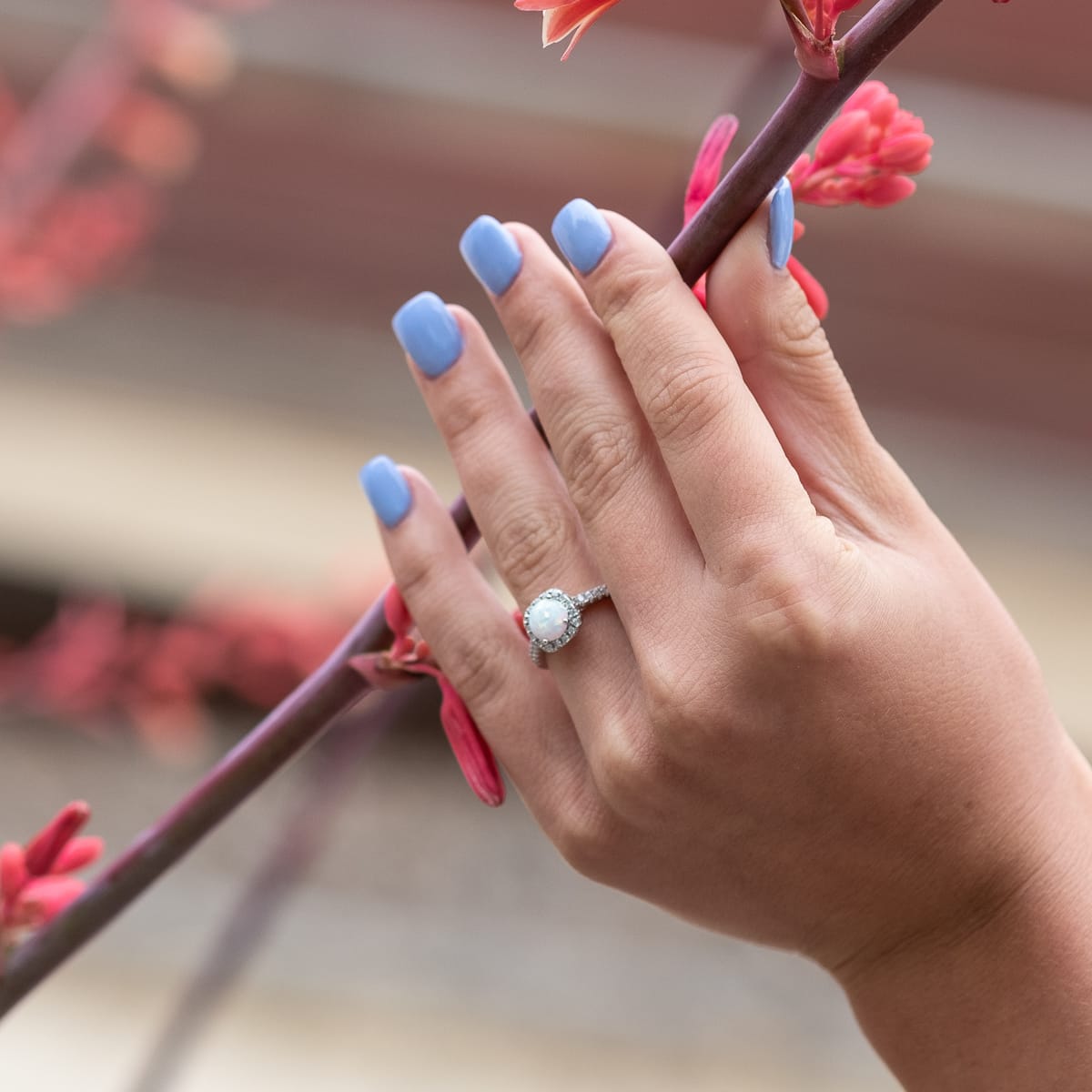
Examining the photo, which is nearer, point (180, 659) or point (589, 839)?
point (589, 839)

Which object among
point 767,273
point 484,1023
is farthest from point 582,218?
point 484,1023

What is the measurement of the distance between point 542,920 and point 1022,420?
1803mm

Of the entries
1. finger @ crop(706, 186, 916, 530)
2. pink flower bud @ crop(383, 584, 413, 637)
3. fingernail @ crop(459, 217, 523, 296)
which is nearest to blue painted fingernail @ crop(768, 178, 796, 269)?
finger @ crop(706, 186, 916, 530)

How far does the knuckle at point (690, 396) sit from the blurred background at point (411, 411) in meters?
1.89

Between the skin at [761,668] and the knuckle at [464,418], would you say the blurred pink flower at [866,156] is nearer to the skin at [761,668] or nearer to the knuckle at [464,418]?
the skin at [761,668]

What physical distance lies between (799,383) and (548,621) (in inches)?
5.3

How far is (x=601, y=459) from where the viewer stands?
50cm

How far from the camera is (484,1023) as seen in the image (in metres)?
2.29

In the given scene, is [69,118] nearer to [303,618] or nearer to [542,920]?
[303,618]

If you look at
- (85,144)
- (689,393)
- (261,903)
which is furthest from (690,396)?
(85,144)

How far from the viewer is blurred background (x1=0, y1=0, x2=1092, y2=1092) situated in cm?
233

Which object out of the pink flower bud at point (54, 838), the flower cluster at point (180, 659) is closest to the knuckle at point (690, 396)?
the pink flower bud at point (54, 838)

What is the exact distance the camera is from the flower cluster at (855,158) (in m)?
0.50

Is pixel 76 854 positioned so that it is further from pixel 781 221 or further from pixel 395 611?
pixel 781 221
